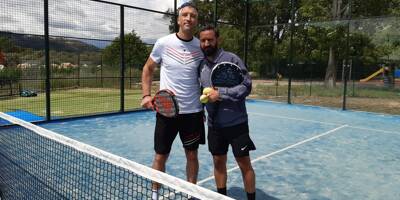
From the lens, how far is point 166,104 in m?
3.26

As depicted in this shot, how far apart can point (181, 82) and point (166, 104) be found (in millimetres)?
265

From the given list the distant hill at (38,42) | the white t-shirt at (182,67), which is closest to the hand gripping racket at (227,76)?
the white t-shirt at (182,67)

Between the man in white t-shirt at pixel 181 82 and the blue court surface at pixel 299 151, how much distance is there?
3.71 ft

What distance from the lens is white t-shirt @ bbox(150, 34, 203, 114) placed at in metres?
3.36

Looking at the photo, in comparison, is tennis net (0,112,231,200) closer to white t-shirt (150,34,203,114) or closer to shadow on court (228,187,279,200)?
shadow on court (228,187,279,200)

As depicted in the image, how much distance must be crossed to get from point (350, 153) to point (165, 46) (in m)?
4.33

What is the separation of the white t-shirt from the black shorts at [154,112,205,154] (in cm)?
8

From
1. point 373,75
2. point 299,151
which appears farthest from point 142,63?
point 373,75

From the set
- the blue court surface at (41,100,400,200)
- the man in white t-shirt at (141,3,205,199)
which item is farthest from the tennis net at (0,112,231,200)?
the blue court surface at (41,100,400,200)

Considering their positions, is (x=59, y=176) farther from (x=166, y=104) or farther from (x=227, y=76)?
(x=227, y=76)

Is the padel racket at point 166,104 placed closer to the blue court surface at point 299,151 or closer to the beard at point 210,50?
the beard at point 210,50

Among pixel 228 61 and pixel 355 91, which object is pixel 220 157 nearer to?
pixel 228 61

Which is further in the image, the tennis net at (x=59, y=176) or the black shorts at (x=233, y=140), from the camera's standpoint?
the black shorts at (x=233, y=140)

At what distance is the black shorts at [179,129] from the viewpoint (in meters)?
3.42
